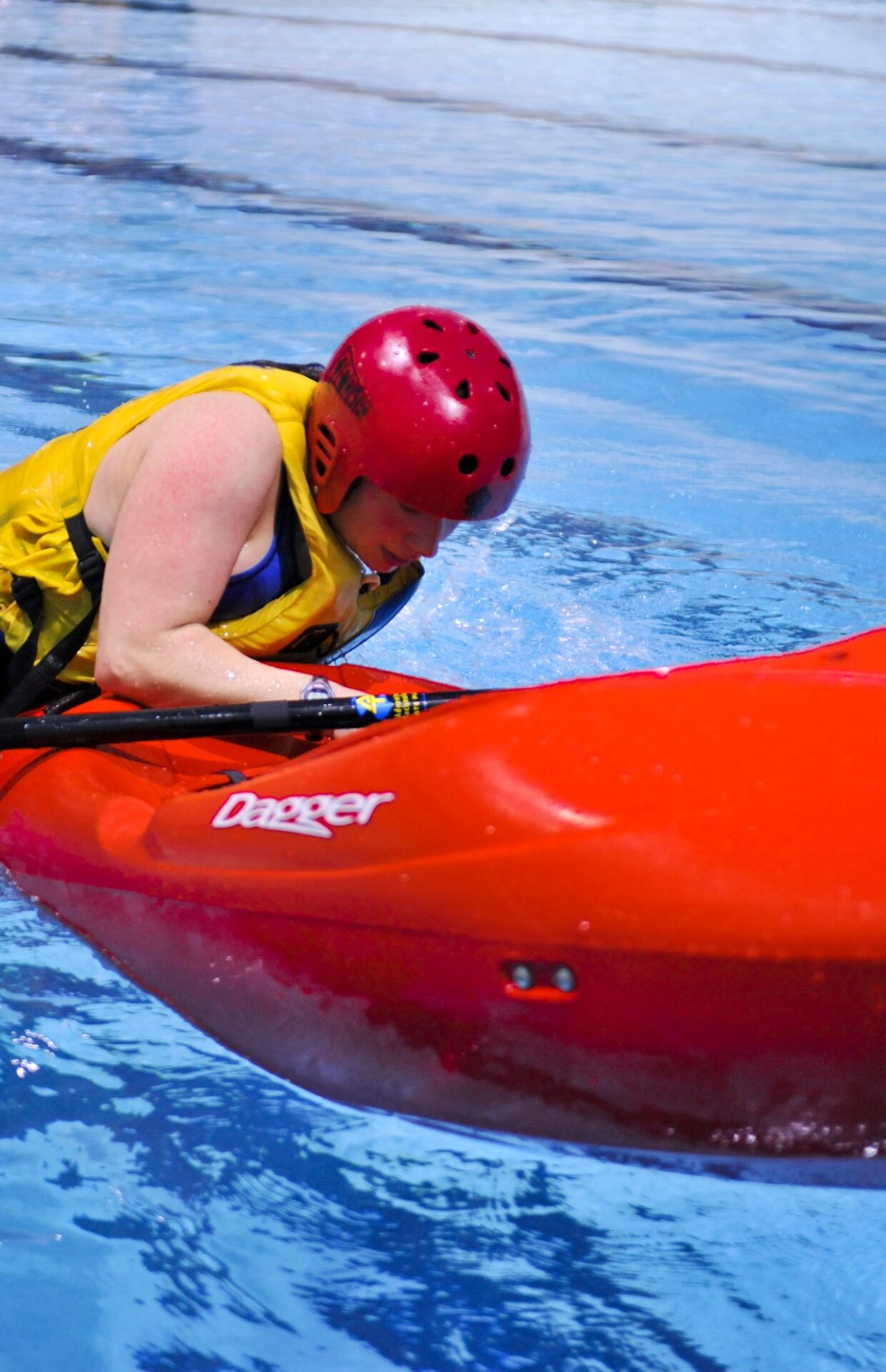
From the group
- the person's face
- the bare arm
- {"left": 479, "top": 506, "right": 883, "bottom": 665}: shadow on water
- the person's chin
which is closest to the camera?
the bare arm

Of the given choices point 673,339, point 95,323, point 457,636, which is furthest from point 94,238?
point 457,636

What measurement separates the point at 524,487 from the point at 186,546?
3.22m

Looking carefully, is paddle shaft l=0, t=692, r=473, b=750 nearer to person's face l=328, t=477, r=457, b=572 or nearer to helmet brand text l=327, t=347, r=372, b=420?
person's face l=328, t=477, r=457, b=572

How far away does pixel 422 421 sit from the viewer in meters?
2.50

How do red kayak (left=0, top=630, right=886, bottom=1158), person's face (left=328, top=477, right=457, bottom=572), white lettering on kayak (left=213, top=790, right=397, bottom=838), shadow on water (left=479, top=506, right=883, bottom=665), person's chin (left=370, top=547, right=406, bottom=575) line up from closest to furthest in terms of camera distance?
red kayak (left=0, top=630, right=886, bottom=1158)
white lettering on kayak (left=213, top=790, right=397, bottom=838)
person's face (left=328, top=477, right=457, bottom=572)
person's chin (left=370, top=547, right=406, bottom=575)
shadow on water (left=479, top=506, right=883, bottom=665)

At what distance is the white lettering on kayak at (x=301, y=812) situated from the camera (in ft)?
7.16

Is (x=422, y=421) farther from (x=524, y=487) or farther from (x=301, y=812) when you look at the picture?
(x=524, y=487)

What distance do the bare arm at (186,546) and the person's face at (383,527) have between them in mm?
136

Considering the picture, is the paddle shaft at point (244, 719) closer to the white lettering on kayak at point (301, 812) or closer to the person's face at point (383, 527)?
the white lettering on kayak at point (301, 812)

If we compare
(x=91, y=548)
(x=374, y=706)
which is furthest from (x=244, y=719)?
(x=91, y=548)

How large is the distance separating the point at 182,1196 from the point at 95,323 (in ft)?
18.2

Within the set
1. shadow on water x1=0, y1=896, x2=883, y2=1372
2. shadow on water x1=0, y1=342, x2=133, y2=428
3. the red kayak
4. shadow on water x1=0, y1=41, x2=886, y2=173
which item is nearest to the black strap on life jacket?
the red kayak

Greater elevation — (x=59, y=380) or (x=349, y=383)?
(x=349, y=383)

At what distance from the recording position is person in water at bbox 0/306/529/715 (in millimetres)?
2486
